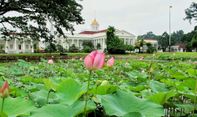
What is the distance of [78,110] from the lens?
93 centimetres

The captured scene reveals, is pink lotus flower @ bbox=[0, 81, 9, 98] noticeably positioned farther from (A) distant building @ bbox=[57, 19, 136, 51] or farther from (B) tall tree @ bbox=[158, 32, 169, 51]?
(B) tall tree @ bbox=[158, 32, 169, 51]

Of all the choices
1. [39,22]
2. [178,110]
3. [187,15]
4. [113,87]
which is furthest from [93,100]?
[187,15]

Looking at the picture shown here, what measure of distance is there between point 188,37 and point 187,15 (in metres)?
4.61

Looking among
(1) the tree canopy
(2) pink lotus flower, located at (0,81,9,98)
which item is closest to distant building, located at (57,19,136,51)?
(1) the tree canopy

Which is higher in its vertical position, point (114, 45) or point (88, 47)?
point (114, 45)

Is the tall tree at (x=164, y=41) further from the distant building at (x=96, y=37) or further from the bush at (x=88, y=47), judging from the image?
the bush at (x=88, y=47)

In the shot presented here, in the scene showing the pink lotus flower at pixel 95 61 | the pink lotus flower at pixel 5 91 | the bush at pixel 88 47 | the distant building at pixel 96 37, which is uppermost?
the distant building at pixel 96 37

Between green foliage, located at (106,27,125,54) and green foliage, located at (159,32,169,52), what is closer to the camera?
green foliage, located at (106,27,125,54)

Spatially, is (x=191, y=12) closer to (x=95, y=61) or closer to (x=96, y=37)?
(x=96, y=37)

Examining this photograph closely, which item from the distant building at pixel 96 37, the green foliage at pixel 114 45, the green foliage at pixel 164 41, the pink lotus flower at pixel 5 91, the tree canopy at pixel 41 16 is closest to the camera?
the pink lotus flower at pixel 5 91

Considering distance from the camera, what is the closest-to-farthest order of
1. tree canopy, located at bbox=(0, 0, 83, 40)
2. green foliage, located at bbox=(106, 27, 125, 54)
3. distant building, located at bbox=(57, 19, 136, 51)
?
tree canopy, located at bbox=(0, 0, 83, 40)
green foliage, located at bbox=(106, 27, 125, 54)
distant building, located at bbox=(57, 19, 136, 51)

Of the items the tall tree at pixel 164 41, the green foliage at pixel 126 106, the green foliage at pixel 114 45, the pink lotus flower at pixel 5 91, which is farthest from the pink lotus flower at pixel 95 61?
the tall tree at pixel 164 41

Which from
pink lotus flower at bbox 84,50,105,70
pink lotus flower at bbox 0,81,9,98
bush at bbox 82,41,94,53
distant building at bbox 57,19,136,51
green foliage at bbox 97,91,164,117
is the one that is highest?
distant building at bbox 57,19,136,51

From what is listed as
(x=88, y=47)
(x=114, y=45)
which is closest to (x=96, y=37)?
(x=88, y=47)
